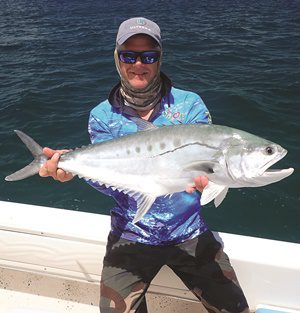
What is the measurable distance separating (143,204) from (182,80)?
8.82 meters

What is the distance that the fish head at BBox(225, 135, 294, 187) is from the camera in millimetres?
2891

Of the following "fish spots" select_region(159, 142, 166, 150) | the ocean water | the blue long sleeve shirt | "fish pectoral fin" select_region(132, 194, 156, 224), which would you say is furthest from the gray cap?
the ocean water

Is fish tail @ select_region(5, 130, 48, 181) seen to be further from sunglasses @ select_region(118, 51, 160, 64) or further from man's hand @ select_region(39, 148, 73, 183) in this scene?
sunglasses @ select_region(118, 51, 160, 64)

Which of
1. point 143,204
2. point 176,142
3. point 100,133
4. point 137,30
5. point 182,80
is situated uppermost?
point 137,30

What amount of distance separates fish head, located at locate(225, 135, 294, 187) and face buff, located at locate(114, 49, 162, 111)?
3.06ft

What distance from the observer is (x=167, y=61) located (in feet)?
43.8

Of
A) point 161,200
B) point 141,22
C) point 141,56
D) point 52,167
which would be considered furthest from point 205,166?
point 141,22

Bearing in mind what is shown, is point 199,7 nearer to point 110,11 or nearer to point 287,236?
point 110,11

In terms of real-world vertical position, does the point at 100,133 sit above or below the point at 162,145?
below

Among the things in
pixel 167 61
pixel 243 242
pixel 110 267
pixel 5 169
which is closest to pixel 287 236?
pixel 243 242

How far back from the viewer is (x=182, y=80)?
38.2 feet

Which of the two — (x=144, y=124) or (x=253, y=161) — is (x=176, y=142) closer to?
(x=144, y=124)

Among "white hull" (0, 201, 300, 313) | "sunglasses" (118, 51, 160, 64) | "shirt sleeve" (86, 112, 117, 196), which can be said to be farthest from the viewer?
"white hull" (0, 201, 300, 313)

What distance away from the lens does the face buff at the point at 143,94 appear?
3.51 metres
